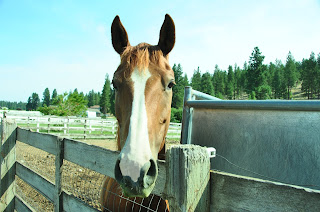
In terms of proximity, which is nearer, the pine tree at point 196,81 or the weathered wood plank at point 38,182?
→ the weathered wood plank at point 38,182

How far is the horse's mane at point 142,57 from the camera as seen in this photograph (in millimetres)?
1903

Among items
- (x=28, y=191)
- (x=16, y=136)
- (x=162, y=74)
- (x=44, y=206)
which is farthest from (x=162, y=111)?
(x=28, y=191)

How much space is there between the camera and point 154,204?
206cm

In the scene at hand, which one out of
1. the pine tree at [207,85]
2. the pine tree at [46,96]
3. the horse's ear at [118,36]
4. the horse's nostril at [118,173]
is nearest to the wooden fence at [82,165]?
the horse's nostril at [118,173]

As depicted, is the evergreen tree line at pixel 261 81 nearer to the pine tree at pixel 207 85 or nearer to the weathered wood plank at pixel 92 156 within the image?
the pine tree at pixel 207 85

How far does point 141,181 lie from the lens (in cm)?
126

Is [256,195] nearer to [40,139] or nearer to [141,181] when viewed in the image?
[141,181]

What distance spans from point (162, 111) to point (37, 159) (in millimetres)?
8071

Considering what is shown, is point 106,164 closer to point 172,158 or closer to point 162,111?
point 162,111

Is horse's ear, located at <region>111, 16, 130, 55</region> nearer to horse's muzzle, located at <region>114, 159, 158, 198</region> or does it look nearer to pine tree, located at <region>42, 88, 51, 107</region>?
horse's muzzle, located at <region>114, 159, 158, 198</region>

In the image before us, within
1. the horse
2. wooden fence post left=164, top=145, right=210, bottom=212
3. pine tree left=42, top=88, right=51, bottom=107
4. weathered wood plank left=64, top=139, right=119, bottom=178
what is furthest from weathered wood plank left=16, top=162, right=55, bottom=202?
pine tree left=42, top=88, right=51, bottom=107

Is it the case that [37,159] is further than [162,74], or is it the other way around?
[37,159]

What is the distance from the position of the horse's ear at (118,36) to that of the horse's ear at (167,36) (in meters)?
0.49

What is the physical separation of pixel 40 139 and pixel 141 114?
2424mm
